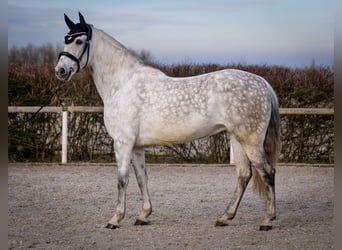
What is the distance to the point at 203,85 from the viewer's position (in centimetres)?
516

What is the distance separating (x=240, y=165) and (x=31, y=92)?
6329mm

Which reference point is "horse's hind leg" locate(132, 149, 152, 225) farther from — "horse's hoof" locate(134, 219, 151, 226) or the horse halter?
the horse halter

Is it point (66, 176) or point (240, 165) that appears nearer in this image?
point (240, 165)

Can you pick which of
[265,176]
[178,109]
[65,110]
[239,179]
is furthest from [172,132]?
[65,110]

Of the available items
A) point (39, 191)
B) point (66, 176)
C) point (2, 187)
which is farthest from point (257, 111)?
point (66, 176)

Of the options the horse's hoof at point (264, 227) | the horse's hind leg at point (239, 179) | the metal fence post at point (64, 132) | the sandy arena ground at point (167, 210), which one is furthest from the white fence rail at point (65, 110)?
the horse's hoof at point (264, 227)

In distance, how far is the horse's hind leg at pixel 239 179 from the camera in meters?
5.39

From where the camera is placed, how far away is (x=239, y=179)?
5.42m

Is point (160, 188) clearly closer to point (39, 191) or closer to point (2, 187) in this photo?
point (39, 191)

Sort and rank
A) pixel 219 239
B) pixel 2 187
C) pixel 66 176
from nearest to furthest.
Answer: pixel 2 187 → pixel 219 239 → pixel 66 176

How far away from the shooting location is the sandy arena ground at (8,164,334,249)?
4777 millimetres

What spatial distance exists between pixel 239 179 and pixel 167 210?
1.17 metres

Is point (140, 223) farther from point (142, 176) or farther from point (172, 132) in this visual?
point (172, 132)

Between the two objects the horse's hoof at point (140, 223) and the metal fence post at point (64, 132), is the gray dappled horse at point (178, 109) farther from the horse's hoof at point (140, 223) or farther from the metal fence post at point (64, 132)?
the metal fence post at point (64, 132)
